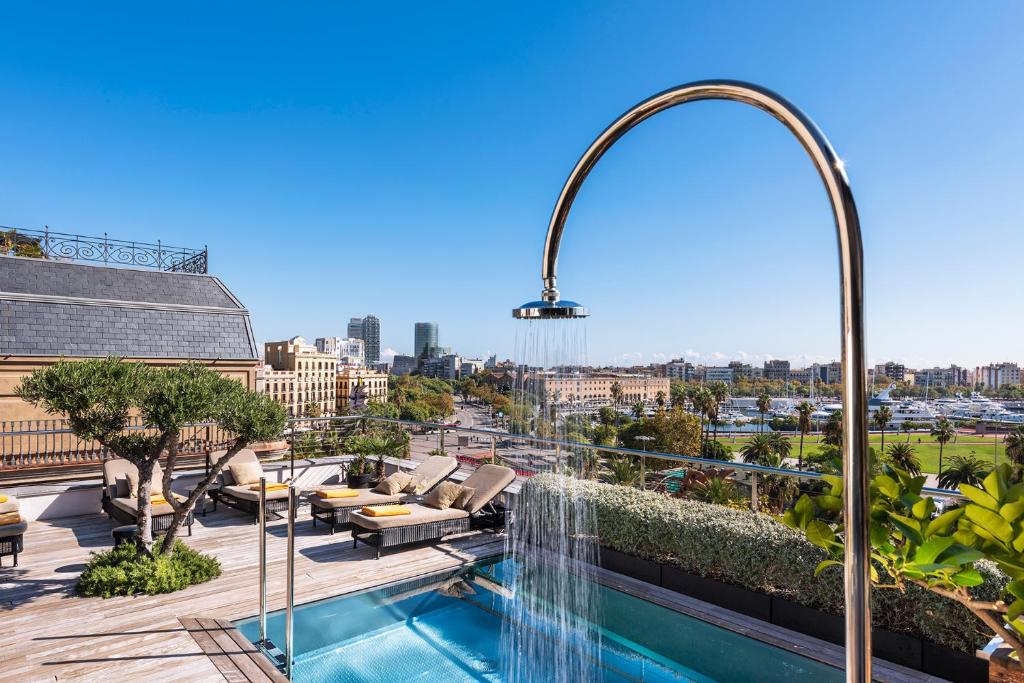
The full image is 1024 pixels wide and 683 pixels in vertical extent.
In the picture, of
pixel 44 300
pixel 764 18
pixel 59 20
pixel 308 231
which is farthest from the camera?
pixel 308 231

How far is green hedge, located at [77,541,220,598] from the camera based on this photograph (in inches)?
185

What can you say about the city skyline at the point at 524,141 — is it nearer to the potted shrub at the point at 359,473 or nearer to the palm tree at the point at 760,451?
the potted shrub at the point at 359,473

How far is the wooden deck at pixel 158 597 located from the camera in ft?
11.9

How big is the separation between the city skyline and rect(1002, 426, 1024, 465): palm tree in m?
9.80

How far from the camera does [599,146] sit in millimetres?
1535

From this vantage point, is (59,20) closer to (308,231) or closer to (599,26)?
(599,26)

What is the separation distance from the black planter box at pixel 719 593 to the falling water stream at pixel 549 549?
2.23 feet

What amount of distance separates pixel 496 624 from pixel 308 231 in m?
38.9

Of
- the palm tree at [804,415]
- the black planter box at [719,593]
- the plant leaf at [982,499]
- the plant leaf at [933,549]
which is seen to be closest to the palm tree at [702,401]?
the palm tree at [804,415]

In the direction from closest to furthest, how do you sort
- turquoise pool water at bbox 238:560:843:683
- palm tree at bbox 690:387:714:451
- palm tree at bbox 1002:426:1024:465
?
turquoise pool water at bbox 238:560:843:683, palm tree at bbox 1002:426:1024:465, palm tree at bbox 690:387:714:451

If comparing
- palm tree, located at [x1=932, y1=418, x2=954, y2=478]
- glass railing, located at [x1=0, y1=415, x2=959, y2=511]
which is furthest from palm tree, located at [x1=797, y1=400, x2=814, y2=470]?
glass railing, located at [x1=0, y1=415, x2=959, y2=511]

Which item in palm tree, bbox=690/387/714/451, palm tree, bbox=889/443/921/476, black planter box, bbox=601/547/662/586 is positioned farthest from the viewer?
palm tree, bbox=690/387/714/451

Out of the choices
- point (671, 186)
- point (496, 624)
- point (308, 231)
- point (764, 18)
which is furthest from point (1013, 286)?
point (496, 624)

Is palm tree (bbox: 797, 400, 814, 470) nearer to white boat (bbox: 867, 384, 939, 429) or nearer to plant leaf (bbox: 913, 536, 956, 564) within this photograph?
white boat (bbox: 867, 384, 939, 429)
